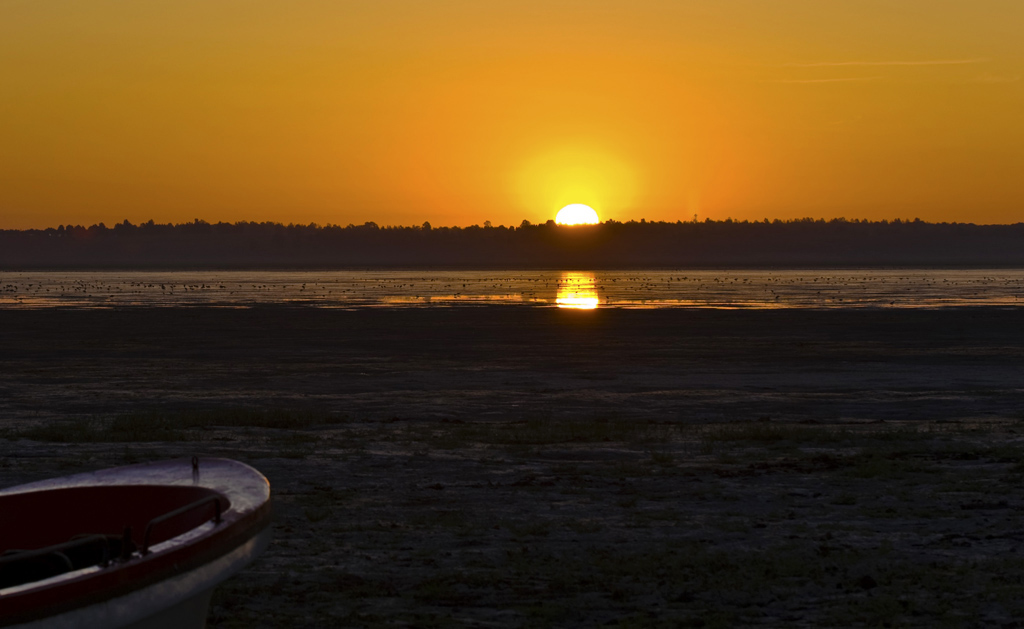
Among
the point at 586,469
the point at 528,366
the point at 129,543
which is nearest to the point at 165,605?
the point at 129,543

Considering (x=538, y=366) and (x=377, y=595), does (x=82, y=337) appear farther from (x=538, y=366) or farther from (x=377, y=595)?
(x=377, y=595)

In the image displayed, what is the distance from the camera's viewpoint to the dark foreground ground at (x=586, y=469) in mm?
8016

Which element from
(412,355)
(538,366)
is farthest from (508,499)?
(412,355)

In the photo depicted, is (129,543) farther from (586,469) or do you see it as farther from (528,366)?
(528,366)

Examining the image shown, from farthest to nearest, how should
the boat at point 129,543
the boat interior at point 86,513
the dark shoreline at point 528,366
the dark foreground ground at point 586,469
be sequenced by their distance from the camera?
the dark shoreline at point 528,366, the dark foreground ground at point 586,469, the boat interior at point 86,513, the boat at point 129,543

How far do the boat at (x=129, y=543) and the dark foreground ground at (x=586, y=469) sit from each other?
4.81 feet

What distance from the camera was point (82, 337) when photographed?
36438 millimetres

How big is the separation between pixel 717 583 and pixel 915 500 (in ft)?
12.7

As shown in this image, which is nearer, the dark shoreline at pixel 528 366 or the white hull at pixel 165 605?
the white hull at pixel 165 605

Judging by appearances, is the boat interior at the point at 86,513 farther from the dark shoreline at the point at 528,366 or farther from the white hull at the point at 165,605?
the dark shoreline at the point at 528,366

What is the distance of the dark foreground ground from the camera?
26.3 ft

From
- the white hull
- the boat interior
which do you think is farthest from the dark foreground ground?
the white hull

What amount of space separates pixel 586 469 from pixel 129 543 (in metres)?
8.72

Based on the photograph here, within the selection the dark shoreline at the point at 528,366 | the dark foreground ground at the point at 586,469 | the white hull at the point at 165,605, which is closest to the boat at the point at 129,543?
the white hull at the point at 165,605
